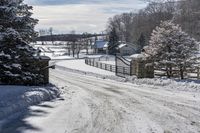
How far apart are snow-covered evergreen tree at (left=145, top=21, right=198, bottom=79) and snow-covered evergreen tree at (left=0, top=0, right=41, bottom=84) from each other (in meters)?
9.33

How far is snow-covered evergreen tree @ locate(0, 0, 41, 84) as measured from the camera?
21250 mm

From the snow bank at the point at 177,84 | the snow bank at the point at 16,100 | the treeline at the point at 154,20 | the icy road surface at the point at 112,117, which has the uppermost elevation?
the treeline at the point at 154,20

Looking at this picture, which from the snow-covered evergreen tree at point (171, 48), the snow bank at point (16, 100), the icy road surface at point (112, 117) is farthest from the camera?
the snow-covered evergreen tree at point (171, 48)

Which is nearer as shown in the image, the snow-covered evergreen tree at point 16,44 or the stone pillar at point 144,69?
the snow-covered evergreen tree at point 16,44

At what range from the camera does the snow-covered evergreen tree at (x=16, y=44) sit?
21.2 metres

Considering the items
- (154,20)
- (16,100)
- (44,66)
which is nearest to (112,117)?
(16,100)

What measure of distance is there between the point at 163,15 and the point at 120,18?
255 ft

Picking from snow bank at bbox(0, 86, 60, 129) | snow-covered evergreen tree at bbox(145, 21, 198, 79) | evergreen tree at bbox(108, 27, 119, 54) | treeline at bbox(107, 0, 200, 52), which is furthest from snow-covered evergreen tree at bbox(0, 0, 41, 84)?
evergreen tree at bbox(108, 27, 119, 54)

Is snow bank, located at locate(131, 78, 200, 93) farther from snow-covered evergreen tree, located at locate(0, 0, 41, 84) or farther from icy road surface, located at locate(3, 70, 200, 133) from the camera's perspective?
snow-covered evergreen tree, located at locate(0, 0, 41, 84)

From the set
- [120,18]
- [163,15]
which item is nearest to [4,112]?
[163,15]

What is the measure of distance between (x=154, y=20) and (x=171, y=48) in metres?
101

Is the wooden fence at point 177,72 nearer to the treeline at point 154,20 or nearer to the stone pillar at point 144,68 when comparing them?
the stone pillar at point 144,68

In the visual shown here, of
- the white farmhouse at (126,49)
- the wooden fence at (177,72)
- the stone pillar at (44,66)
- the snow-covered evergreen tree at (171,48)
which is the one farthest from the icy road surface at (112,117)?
the white farmhouse at (126,49)

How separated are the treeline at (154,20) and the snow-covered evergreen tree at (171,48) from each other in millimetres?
2403
